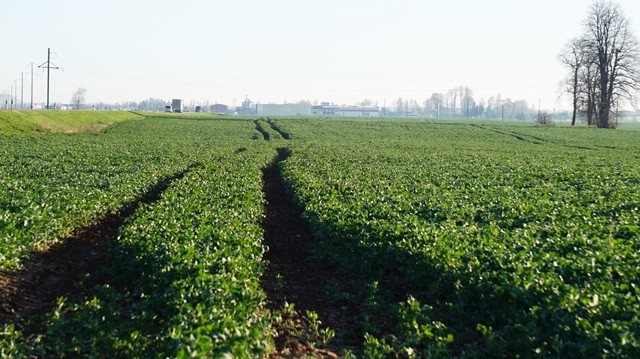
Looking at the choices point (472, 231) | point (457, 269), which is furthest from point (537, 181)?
point (457, 269)

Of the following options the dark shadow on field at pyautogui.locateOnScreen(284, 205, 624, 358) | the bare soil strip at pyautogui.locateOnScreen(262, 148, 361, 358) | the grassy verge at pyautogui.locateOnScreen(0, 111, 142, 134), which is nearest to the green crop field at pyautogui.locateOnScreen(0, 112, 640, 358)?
the dark shadow on field at pyautogui.locateOnScreen(284, 205, 624, 358)

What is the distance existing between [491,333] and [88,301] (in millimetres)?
6860

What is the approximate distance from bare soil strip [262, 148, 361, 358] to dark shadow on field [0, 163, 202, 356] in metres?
2.01

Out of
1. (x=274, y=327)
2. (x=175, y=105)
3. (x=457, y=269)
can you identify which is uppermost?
(x=175, y=105)

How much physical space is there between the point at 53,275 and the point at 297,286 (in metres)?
5.28

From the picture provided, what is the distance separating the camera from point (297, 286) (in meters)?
11.5

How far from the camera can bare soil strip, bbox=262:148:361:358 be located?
8484mm

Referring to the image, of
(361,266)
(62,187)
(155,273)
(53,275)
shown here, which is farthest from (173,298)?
(62,187)

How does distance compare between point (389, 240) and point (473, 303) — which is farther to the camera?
point (389, 240)

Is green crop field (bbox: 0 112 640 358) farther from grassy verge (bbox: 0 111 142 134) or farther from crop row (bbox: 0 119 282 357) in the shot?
grassy verge (bbox: 0 111 142 134)

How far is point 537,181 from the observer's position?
892 inches

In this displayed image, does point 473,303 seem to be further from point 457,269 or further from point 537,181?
point 537,181

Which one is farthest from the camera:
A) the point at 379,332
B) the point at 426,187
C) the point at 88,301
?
the point at 426,187

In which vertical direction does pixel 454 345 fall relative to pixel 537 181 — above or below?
below
